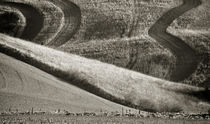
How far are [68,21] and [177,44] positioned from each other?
7.77 m

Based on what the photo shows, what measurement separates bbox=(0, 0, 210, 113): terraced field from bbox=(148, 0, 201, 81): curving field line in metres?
0.05

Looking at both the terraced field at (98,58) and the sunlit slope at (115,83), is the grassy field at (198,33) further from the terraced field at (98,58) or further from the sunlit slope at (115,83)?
the sunlit slope at (115,83)

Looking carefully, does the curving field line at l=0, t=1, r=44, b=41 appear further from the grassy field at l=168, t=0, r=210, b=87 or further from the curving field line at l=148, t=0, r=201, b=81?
the grassy field at l=168, t=0, r=210, b=87

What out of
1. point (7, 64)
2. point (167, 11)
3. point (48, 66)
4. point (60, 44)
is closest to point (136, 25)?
point (167, 11)

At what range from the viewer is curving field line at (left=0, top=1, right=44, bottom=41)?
33.2m

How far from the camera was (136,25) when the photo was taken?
114 feet

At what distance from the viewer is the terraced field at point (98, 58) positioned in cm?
1966

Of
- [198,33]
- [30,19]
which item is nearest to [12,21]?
[30,19]

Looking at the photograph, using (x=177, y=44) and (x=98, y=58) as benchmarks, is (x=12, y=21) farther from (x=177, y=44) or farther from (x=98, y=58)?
(x=177, y=44)

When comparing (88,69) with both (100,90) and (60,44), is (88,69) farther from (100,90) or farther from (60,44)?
(60,44)

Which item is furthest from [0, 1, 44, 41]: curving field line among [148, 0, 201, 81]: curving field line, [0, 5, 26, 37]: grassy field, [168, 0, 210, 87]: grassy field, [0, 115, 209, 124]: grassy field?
[0, 115, 209, 124]: grassy field

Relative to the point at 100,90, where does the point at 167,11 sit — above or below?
above

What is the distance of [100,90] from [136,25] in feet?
45.5

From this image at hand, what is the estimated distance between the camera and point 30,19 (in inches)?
1382
